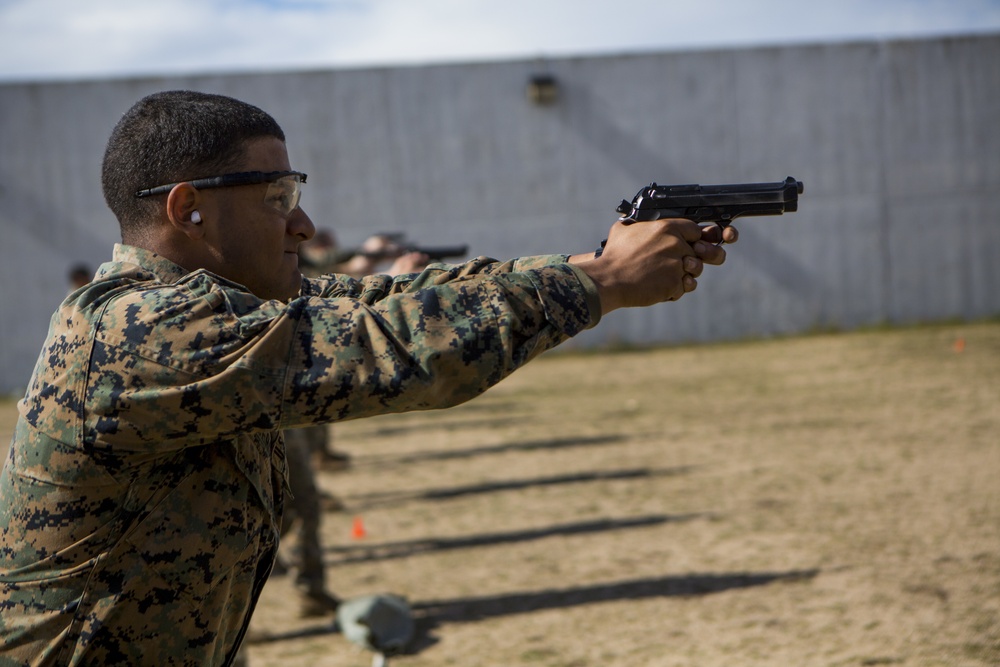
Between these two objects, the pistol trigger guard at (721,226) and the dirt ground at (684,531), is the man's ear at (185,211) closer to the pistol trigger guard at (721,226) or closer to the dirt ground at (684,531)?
the pistol trigger guard at (721,226)

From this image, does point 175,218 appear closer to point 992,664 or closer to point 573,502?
point 992,664

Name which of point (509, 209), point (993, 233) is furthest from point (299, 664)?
point (993, 233)

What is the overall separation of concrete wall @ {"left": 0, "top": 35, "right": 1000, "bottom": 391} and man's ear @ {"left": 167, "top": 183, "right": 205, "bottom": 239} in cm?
1621

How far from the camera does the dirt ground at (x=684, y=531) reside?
5.09 meters

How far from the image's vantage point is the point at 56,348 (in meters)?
1.92

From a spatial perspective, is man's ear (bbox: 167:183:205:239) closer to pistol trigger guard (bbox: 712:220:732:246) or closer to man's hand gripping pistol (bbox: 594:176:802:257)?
man's hand gripping pistol (bbox: 594:176:802:257)

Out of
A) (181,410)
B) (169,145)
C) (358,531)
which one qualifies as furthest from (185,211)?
(358,531)

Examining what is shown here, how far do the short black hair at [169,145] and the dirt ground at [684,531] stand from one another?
3.47 m

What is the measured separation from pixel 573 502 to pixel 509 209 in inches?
448

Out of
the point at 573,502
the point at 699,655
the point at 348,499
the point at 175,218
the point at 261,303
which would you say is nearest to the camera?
the point at 261,303

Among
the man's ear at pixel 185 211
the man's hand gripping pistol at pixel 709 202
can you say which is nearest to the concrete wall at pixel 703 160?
the man's hand gripping pistol at pixel 709 202

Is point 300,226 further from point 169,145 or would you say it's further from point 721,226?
point 721,226

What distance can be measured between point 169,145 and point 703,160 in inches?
698

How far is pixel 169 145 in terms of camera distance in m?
2.06
